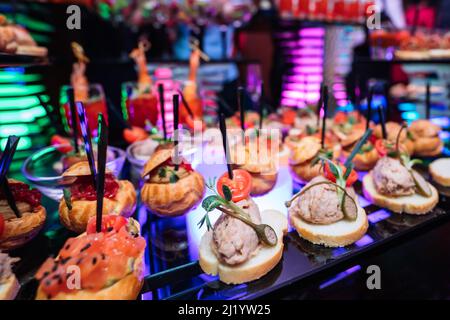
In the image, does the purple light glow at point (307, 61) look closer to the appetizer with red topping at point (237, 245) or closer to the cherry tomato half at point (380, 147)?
the cherry tomato half at point (380, 147)

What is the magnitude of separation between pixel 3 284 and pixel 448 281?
3055mm

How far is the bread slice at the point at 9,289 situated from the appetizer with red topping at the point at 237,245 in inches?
31.4

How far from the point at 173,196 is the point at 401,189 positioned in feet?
4.63

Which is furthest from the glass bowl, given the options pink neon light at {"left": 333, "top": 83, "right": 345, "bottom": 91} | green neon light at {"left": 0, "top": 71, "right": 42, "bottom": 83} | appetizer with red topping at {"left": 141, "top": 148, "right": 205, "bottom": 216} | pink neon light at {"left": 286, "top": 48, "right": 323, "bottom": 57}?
pink neon light at {"left": 286, "top": 48, "right": 323, "bottom": 57}

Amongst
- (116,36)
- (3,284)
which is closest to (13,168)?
(3,284)

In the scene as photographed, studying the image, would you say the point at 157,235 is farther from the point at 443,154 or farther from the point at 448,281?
the point at 443,154

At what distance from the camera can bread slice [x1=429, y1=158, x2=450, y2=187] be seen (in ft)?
7.89

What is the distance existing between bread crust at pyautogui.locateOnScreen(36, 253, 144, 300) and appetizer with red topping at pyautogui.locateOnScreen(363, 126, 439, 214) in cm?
157

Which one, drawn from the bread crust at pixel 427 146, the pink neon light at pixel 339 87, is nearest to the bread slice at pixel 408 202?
the bread crust at pixel 427 146

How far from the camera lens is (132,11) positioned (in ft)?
21.4

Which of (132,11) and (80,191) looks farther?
(132,11)

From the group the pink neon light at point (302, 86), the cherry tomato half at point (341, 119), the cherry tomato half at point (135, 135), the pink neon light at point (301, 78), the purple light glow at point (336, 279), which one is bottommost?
the purple light glow at point (336, 279)

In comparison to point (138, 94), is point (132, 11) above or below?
above

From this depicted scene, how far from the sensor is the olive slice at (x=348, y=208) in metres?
1.76
